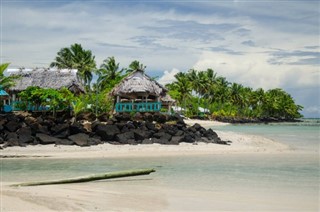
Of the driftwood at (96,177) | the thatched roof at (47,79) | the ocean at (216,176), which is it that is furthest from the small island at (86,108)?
the driftwood at (96,177)

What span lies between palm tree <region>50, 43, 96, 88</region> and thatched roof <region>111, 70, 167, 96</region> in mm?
25066

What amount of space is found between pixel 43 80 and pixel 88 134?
1440 centimetres

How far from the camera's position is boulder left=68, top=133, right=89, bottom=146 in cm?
2345

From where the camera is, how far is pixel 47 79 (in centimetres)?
3791

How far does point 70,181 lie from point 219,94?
251 ft

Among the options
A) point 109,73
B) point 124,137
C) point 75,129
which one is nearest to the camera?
point 124,137

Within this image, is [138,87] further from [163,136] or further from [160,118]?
[163,136]

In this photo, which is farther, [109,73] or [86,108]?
[109,73]

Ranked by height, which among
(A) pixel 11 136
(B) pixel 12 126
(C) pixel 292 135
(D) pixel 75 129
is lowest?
(C) pixel 292 135

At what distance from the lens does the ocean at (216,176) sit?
10094 millimetres

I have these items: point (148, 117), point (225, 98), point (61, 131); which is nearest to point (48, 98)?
point (148, 117)

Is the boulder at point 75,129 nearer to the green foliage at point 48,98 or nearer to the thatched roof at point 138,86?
the green foliage at point 48,98

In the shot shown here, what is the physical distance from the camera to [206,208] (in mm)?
9148

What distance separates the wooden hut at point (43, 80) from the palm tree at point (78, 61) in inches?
888
